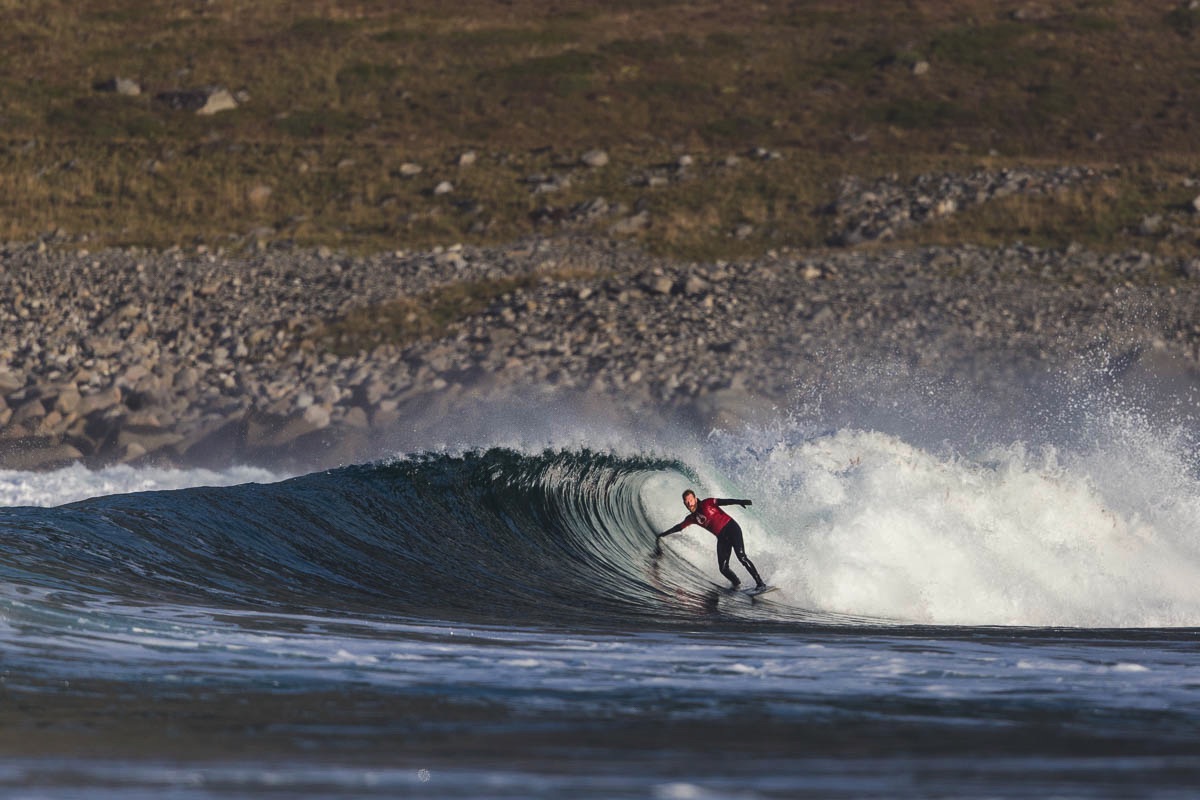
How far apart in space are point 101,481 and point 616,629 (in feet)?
63.8

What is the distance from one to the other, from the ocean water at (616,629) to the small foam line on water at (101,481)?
8761 mm

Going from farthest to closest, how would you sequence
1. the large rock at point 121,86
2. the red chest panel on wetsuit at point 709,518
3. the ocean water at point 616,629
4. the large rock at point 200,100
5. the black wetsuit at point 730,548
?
the large rock at point 121,86 < the large rock at point 200,100 < the red chest panel on wetsuit at point 709,518 < the black wetsuit at point 730,548 < the ocean water at point 616,629

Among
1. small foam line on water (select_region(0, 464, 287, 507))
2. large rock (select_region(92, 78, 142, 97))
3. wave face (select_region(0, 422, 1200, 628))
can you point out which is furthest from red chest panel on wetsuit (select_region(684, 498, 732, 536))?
large rock (select_region(92, 78, 142, 97))

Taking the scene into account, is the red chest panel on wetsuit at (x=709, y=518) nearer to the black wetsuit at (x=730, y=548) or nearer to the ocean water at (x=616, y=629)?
the black wetsuit at (x=730, y=548)

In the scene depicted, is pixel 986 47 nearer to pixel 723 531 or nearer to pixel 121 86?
pixel 121 86

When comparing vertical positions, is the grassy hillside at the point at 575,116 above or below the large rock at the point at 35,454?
above

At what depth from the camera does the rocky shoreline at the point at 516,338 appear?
30.9 metres

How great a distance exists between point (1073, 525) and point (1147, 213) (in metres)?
25.6

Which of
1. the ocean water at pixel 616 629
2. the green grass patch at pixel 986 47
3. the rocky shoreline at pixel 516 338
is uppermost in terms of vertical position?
the green grass patch at pixel 986 47

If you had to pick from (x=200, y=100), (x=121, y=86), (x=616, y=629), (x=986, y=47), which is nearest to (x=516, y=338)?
(x=616, y=629)

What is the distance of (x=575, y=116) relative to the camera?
176 ft

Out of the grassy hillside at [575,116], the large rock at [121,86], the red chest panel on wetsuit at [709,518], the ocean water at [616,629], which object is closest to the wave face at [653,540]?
the ocean water at [616,629]

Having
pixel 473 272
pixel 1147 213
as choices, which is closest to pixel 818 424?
pixel 473 272

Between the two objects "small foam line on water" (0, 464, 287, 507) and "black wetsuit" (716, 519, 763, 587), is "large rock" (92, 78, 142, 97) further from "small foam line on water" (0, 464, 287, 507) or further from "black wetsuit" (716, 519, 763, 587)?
"black wetsuit" (716, 519, 763, 587)
